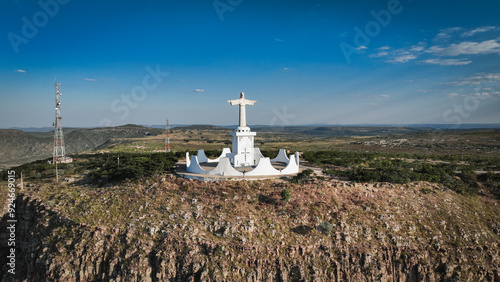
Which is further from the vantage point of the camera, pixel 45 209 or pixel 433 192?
pixel 433 192

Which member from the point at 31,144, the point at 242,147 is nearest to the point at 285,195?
the point at 242,147

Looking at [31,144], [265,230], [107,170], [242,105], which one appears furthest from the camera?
[31,144]

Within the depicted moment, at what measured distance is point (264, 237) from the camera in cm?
2117

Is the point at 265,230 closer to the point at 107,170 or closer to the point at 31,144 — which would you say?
the point at 107,170

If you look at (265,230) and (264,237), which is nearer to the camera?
(264,237)

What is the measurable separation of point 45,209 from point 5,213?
813 cm

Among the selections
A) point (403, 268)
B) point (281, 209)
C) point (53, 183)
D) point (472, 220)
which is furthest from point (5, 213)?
point (472, 220)

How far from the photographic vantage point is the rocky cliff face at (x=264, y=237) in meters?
19.9

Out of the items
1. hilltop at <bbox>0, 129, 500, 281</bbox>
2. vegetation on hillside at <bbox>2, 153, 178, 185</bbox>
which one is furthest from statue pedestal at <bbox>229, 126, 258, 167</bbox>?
vegetation on hillside at <bbox>2, 153, 178, 185</bbox>

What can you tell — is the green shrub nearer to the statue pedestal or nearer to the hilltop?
the hilltop

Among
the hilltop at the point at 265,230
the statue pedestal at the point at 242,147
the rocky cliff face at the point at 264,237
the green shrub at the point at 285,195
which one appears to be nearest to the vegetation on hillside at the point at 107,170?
the hilltop at the point at 265,230

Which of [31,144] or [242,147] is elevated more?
[242,147]

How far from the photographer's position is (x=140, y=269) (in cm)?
1981

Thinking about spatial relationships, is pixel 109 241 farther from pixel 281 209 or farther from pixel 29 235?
pixel 281 209
